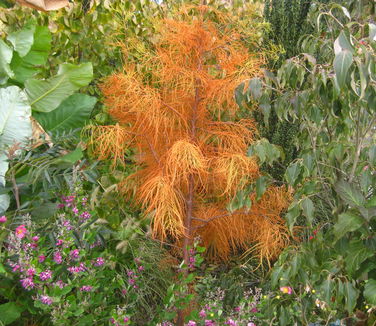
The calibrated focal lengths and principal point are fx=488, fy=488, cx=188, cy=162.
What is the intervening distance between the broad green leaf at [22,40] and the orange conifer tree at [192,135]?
0.58m

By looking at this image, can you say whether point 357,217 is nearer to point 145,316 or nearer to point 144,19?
point 145,316

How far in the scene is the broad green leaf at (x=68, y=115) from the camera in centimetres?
350

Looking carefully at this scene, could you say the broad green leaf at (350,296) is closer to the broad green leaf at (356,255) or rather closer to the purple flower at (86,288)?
the broad green leaf at (356,255)

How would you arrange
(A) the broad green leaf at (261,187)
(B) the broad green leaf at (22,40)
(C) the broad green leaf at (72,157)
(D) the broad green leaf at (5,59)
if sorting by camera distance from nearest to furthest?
1. (A) the broad green leaf at (261,187)
2. (C) the broad green leaf at (72,157)
3. (D) the broad green leaf at (5,59)
4. (B) the broad green leaf at (22,40)

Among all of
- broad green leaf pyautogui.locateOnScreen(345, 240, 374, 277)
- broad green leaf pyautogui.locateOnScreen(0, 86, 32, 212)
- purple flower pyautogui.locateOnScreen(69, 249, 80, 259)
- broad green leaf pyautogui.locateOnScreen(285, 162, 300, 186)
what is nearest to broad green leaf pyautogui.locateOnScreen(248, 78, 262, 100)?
broad green leaf pyautogui.locateOnScreen(285, 162, 300, 186)

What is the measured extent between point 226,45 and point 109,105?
33.2 inches

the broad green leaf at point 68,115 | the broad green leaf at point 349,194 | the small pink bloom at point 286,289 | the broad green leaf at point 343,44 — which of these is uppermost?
the broad green leaf at point 343,44

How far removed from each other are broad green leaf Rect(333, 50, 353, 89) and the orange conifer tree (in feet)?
3.82

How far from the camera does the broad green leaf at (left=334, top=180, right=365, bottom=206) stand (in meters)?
2.14

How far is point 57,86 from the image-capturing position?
10.8ft

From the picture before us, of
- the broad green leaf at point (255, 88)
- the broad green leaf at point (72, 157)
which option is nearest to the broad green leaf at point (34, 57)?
the broad green leaf at point (72, 157)

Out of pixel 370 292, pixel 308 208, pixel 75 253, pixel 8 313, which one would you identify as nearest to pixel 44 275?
pixel 75 253

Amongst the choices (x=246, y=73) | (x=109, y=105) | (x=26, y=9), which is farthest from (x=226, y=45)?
(x=26, y=9)

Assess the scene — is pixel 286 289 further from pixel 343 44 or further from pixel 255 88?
pixel 343 44
